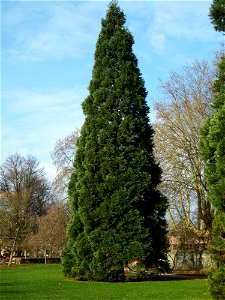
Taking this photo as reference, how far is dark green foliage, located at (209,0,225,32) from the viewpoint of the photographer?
11.0m

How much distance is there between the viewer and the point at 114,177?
1814 cm

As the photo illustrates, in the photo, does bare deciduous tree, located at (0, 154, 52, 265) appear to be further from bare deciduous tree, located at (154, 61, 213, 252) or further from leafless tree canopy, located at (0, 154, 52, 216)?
bare deciduous tree, located at (154, 61, 213, 252)

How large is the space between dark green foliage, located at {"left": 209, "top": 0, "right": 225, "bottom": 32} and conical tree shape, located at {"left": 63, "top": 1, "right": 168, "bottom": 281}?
817cm

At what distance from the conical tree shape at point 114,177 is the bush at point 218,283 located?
791 centimetres

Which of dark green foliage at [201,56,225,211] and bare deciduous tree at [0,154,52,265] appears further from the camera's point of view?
bare deciduous tree at [0,154,52,265]

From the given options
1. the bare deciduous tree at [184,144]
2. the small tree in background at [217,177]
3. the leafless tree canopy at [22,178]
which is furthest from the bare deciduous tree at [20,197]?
Answer: the small tree in background at [217,177]

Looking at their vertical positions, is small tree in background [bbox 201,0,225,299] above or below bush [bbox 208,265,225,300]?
above

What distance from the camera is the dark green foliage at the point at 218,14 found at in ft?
36.0

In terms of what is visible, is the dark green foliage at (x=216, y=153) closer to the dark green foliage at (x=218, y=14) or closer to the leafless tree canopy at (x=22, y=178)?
the dark green foliage at (x=218, y=14)

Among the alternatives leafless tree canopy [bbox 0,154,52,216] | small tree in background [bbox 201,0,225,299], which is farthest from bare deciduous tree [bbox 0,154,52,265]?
small tree in background [bbox 201,0,225,299]

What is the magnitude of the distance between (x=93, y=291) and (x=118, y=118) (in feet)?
26.2

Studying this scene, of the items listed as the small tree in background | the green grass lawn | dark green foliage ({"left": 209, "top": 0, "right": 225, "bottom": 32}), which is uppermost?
dark green foliage ({"left": 209, "top": 0, "right": 225, "bottom": 32})

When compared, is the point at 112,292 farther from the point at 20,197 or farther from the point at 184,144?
the point at 20,197

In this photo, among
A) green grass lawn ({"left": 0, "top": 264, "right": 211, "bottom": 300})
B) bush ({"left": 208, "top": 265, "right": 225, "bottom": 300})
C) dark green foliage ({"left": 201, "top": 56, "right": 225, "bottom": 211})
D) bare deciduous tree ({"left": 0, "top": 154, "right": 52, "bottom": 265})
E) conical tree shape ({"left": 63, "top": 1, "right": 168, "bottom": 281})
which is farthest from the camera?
bare deciduous tree ({"left": 0, "top": 154, "right": 52, "bottom": 265})
